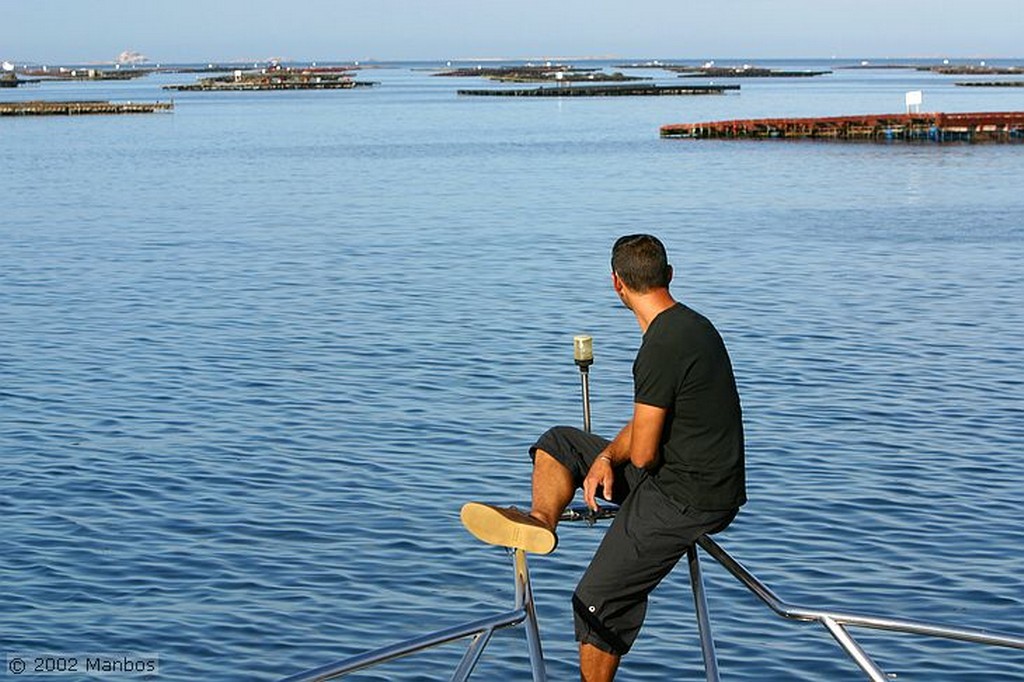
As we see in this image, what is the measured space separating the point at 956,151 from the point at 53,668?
71.3 metres

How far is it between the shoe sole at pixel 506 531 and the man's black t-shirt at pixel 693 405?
2.56ft

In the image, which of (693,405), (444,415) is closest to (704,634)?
(693,405)

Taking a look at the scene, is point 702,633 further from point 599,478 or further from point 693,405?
point 693,405

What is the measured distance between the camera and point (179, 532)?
1575 centimetres

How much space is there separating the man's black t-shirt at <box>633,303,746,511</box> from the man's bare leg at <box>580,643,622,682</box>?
782 mm

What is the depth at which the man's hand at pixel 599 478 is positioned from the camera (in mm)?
7047

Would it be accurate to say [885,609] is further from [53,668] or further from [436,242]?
[436,242]

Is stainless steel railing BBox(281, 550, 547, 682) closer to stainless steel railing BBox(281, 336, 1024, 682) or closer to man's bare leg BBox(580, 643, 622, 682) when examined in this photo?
stainless steel railing BBox(281, 336, 1024, 682)

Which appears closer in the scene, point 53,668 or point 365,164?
point 53,668

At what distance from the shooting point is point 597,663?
733cm

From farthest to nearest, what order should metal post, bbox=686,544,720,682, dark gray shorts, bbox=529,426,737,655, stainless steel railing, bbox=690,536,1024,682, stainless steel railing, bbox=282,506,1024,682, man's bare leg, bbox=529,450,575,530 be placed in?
dark gray shorts, bbox=529,426,737,655
man's bare leg, bbox=529,450,575,530
metal post, bbox=686,544,720,682
stainless steel railing, bbox=690,536,1024,682
stainless steel railing, bbox=282,506,1024,682

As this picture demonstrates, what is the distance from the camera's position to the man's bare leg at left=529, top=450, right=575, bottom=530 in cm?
690

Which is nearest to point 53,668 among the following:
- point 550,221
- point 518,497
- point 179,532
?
point 179,532

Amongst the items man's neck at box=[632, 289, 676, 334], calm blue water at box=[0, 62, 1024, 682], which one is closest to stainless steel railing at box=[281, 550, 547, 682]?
man's neck at box=[632, 289, 676, 334]
